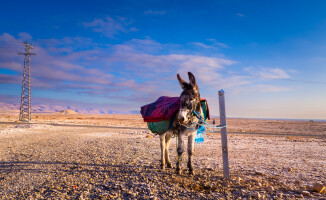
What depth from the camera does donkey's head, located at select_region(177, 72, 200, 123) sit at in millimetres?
6160

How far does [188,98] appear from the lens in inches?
249

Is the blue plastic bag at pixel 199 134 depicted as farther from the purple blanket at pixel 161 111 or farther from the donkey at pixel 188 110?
the purple blanket at pixel 161 111

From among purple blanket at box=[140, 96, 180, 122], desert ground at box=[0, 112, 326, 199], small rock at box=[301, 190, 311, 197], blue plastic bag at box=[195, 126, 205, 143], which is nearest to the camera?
small rock at box=[301, 190, 311, 197]

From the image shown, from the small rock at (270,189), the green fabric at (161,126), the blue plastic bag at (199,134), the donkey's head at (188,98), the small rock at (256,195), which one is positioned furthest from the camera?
the blue plastic bag at (199,134)

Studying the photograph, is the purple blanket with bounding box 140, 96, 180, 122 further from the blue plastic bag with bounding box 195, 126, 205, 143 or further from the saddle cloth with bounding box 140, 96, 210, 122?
the blue plastic bag with bounding box 195, 126, 205, 143

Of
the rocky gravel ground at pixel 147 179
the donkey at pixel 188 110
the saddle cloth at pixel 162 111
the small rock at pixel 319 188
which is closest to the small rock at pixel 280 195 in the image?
the rocky gravel ground at pixel 147 179

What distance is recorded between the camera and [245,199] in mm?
5414

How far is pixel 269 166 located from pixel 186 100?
5.96 meters

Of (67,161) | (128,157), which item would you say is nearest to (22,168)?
(67,161)

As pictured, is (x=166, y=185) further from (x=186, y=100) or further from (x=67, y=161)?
(x=67, y=161)

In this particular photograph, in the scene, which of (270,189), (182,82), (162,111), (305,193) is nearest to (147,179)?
(162,111)

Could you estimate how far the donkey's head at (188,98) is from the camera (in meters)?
6.16

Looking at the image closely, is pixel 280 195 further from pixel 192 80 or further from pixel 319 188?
pixel 192 80

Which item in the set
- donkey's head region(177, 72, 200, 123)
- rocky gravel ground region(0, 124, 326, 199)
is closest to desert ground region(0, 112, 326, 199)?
rocky gravel ground region(0, 124, 326, 199)
